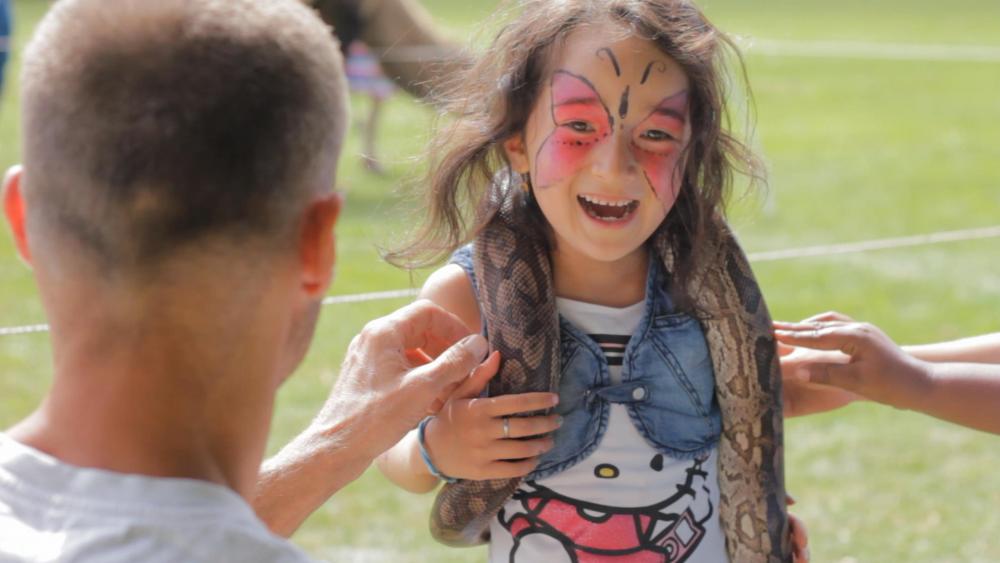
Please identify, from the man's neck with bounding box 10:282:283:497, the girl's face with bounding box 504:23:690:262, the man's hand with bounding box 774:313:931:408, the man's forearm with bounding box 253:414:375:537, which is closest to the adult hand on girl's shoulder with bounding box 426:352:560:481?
the man's forearm with bounding box 253:414:375:537

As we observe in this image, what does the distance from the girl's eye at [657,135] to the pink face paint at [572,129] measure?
81 mm

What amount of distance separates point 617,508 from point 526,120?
35.8 inches

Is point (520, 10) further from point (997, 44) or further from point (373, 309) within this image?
point (997, 44)

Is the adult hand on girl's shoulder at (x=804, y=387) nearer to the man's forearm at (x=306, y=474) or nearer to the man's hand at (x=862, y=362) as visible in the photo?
the man's hand at (x=862, y=362)

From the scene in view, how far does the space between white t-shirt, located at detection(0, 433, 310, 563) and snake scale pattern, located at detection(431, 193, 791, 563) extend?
1309 millimetres

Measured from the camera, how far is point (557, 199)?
2818 millimetres

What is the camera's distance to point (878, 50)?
24.8 meters

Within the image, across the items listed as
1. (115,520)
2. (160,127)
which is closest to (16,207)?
(160,127)

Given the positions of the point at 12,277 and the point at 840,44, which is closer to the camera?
the point at 12,277

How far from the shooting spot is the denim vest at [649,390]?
2.80 m

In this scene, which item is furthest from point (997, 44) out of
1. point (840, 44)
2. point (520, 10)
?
point (520, 10)

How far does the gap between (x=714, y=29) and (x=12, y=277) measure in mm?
7898

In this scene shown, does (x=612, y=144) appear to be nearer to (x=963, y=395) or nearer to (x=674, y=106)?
(x=674, y=106)

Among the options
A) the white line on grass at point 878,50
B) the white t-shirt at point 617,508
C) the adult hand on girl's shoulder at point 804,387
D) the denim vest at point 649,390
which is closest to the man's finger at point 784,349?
the adult hand on girl's shoulder at point 804,387
